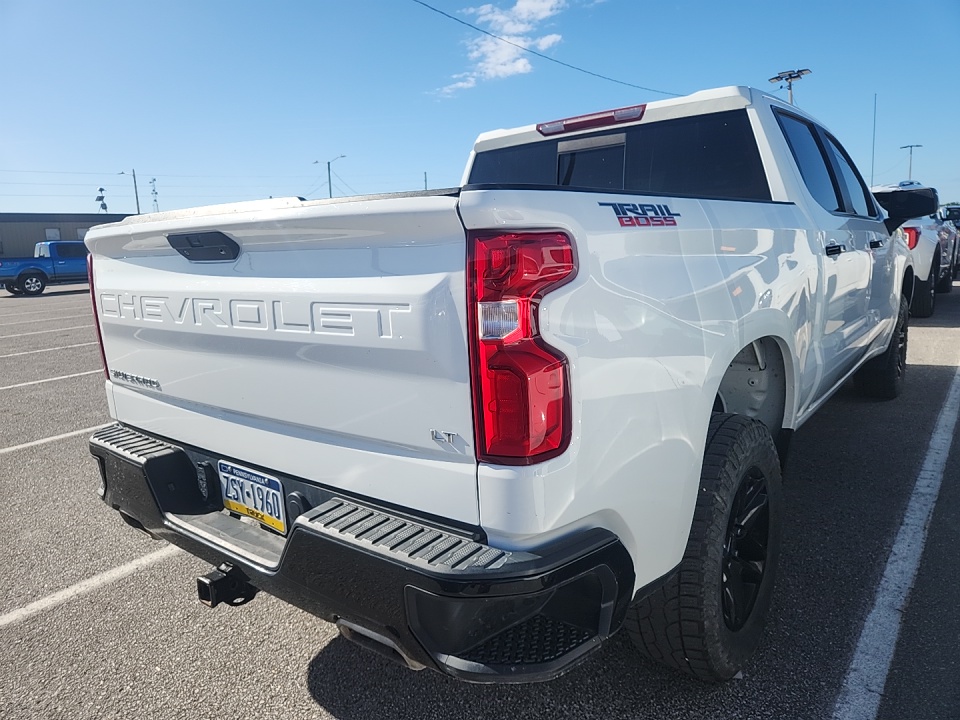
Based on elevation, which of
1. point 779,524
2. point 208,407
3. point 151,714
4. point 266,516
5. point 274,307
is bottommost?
point 151,714

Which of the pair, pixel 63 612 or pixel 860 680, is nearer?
pixel 860 680

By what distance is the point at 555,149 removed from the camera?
3.66m

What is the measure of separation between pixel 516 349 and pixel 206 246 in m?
1.07

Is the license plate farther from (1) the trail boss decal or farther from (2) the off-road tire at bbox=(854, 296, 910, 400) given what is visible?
(2) the off-road tire at bbox=(854, 296, 910, 400)

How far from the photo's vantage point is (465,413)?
1621 mm

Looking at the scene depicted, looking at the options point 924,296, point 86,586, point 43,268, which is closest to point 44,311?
point 43,268

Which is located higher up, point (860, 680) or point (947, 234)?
point (947, 234)

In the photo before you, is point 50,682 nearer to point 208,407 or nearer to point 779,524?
point 208,407

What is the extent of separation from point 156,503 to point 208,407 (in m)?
0.35

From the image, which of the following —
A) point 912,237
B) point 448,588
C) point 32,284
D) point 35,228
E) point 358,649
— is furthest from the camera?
point 35,228

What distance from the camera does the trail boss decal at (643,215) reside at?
5.76 ft

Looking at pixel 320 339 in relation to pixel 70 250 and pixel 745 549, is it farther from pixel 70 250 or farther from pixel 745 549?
pixel 70 250

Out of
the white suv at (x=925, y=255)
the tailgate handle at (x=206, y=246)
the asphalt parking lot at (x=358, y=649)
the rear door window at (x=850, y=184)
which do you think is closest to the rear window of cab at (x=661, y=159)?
the rear door window at (x=850, y=184)

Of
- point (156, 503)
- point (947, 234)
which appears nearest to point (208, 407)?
point (156, 503)
